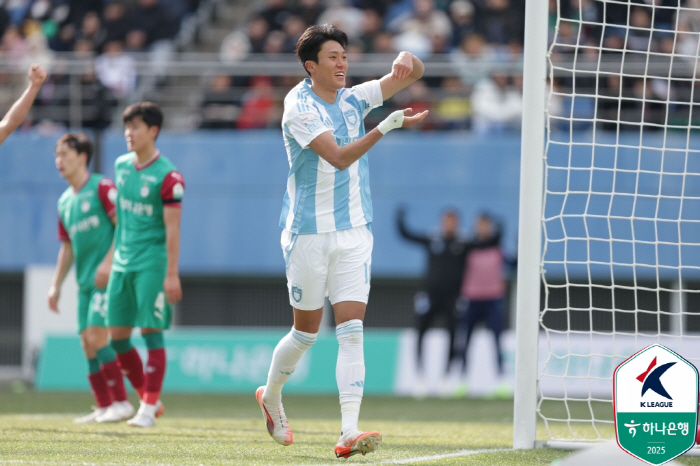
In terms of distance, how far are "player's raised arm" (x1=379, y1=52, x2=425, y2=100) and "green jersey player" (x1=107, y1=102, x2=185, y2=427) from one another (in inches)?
89.5

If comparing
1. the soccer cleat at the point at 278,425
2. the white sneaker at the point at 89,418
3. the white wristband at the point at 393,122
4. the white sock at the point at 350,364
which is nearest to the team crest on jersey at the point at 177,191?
the white sneaker at the point at 89,418

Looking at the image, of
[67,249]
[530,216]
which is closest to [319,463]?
[530,216]

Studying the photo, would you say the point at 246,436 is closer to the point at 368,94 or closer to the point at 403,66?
the point at 368,94

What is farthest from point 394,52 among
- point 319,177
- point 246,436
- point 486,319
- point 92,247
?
point 319,177

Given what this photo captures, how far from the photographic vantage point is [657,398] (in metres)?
4.12

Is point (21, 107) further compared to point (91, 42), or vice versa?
point (91, 42)

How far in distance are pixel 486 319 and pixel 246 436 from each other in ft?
21.5

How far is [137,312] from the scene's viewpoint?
24.2 ft

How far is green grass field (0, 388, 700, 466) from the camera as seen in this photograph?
498 centimetres

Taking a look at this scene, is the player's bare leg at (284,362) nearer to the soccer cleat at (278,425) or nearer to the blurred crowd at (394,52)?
the soccer cleat at (278,425)

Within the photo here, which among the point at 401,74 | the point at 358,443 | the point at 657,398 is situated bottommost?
the point at 358,443

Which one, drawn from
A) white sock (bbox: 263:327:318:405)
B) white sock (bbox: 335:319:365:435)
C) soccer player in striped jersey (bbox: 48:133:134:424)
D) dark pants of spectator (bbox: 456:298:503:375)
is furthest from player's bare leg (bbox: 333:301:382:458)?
dark pants of spectator (bbox: 456:298:503:375)

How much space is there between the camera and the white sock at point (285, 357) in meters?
5.40

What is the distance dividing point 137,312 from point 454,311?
6.15 m
